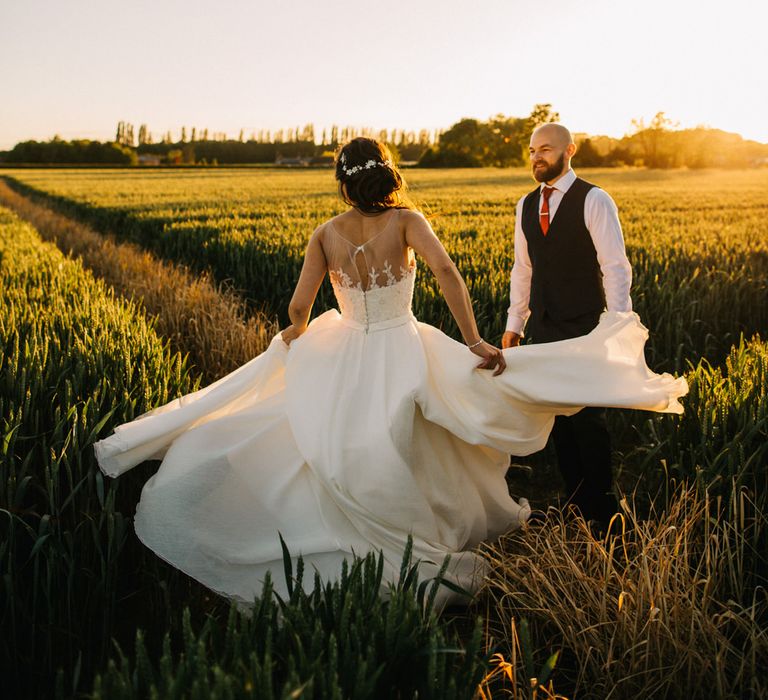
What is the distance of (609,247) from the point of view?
9.95 ft

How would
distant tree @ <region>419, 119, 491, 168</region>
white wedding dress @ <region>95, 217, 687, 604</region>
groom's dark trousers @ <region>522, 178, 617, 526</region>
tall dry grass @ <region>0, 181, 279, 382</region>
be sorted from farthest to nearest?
distant tree @ <region>419, 119, 491, 168</region> < tall dry grass @ <region>0, 181, 279, 382</region> < groom's dark trousers @ <region>522, 178, 617, 526</region> < white wedding dress @ <region>95, 217, 687, 604</region>

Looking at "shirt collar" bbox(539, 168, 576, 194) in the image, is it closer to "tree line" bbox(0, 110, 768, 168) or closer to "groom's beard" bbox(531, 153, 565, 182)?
"groom's beard" bbox(531, 153, 565, 182)

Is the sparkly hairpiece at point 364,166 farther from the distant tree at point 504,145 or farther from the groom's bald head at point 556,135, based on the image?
the distant tree at point 504,145

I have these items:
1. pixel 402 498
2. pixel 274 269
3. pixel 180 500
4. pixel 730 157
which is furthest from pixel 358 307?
pixel 730 157

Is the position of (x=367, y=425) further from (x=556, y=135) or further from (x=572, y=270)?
(x=556, y=135)

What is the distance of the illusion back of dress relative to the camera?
2807mm

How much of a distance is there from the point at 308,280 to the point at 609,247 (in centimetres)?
138

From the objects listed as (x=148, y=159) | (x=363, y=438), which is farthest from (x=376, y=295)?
(x=148, y=159)

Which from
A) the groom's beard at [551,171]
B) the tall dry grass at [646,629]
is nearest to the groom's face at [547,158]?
the groom's beard at [551,171]

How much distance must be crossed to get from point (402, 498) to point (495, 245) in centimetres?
653

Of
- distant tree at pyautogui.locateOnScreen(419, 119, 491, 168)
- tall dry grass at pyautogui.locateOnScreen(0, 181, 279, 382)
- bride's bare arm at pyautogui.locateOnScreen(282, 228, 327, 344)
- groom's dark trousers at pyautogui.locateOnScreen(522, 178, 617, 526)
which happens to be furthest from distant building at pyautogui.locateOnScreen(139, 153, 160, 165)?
groom's dark trousers at pyautogui.locateOnScreen(522, 178, 617, 526)

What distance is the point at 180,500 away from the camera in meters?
2.71

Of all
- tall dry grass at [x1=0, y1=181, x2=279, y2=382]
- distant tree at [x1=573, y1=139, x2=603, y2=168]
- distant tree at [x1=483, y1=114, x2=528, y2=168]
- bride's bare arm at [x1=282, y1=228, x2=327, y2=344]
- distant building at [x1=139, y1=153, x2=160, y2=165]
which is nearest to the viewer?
bride's bare arm at [x1=282, y1=228, x2=327, y2=344]

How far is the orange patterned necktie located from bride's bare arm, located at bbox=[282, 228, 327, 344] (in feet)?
3.60
